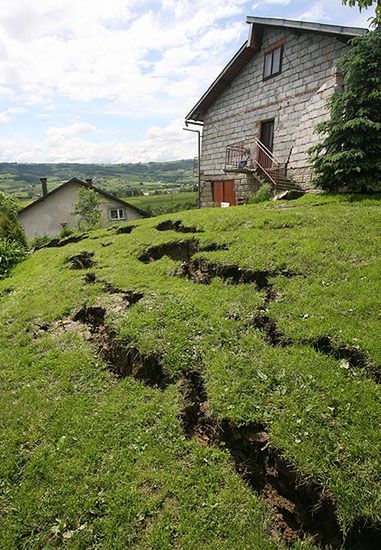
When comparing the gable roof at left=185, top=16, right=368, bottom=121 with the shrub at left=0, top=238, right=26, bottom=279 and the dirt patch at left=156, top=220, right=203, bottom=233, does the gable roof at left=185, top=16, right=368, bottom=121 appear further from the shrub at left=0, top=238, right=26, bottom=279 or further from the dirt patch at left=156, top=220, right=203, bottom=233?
the shrub at left=0, top=238, right=26, bottom=279

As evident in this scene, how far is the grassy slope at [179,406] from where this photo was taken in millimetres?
3066

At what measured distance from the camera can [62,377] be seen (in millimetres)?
5062

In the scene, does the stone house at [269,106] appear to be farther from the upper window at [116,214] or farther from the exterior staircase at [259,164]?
the upper window at [116,214]

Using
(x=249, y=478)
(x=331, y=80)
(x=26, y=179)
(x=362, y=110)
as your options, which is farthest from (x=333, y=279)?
(x=26, y=179)

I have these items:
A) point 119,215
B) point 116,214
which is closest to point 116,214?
point 116,214

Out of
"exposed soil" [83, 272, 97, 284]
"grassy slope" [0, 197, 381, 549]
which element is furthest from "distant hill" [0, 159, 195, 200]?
"grassy slope" [0, 197, 381, 549]

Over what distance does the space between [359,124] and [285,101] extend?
6.09 metres

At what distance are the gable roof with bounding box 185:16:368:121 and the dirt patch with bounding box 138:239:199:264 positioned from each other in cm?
1044

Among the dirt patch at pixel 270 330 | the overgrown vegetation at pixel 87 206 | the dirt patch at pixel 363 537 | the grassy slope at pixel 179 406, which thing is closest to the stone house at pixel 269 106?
the grassy slope at pixel 179 406

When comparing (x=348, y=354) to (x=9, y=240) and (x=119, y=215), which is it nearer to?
(x=9, y=240)

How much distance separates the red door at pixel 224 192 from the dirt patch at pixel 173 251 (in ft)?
35.7

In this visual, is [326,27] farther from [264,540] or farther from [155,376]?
[264,540]

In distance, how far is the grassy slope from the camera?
3.07m

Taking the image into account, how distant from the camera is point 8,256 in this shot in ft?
42.6
